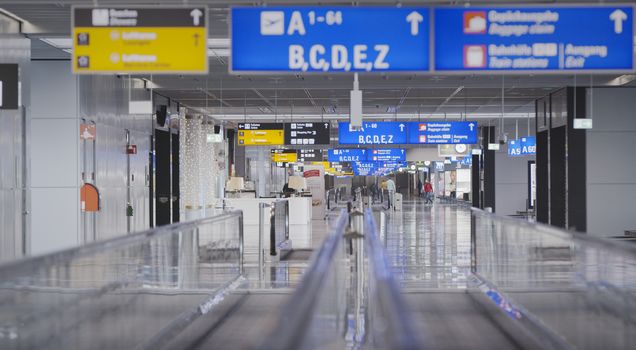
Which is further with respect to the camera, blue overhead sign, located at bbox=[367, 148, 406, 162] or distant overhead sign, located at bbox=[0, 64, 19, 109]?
blue overhead sign, located at bbox=[367, 148, 406, 162]

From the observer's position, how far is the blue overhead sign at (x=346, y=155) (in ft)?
112

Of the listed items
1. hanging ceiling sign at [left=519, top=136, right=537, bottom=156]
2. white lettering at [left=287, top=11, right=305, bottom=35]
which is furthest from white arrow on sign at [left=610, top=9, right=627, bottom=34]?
hanging ceiling sign at [left=519, top=136, right=537, bottom=156]

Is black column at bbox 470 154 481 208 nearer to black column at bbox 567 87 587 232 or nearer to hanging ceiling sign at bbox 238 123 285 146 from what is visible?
hanging ceiling sign at bbox 238 123 285 146

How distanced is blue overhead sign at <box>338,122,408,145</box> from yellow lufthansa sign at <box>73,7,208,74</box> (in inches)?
552

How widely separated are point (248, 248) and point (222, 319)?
799 centimetres

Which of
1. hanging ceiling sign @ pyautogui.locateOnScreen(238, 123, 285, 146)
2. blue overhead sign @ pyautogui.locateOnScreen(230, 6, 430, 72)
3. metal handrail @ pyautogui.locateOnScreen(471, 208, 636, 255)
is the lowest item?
metal handrail @ pyautogui.locateOnScreen(471, 208, 636, 255)

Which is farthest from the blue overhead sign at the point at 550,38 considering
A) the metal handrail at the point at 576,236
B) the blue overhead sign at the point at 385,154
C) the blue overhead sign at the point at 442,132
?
the blue overhead sign at the point at 385,154

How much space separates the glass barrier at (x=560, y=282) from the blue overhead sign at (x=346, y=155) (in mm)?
24627

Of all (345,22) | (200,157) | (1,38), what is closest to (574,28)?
(345,22)

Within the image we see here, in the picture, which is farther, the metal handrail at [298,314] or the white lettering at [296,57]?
the white lettering at [296,57]

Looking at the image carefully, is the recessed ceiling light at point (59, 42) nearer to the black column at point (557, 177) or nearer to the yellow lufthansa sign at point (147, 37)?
Result: the yellow lufthansa sign at point (147, 37)

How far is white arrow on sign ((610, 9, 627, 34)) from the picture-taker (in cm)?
807

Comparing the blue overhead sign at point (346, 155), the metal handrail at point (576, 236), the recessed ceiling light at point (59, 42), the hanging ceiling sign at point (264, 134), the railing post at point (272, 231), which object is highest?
the recessed ceiling light at point (59, 42)

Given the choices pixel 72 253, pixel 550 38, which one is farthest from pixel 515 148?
pixel 72 253
